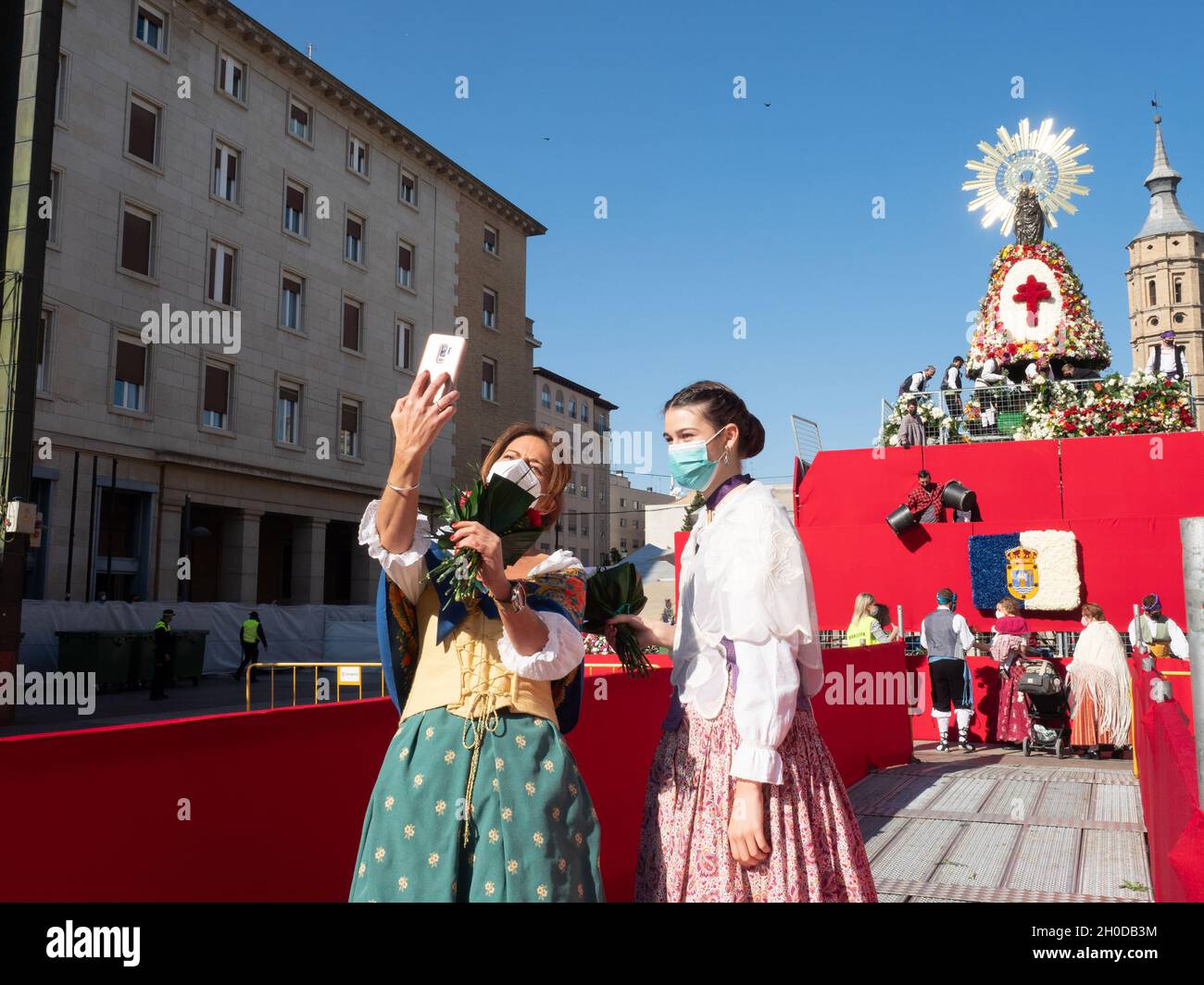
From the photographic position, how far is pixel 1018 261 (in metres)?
19.3

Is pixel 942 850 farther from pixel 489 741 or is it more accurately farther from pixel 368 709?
pixel 489 741

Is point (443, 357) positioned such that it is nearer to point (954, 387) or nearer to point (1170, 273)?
point (954, 387)

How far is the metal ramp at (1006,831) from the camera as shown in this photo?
20.1 feet

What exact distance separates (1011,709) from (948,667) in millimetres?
1020

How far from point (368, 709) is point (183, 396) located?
25475 mm

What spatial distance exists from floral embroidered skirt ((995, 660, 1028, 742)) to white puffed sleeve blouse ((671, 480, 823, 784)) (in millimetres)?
10482

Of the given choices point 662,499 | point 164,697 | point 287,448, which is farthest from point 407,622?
point 662,499

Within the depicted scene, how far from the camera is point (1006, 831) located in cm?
773

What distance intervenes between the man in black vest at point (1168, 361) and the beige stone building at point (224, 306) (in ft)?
72.3

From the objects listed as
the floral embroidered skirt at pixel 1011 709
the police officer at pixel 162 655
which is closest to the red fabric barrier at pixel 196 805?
the floral embroidered skirt at pixel 1011 709

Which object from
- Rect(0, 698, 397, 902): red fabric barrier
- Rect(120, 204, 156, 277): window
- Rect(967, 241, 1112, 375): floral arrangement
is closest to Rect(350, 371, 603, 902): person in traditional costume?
Rect(0, 698, 397, 902): red fabric barrier

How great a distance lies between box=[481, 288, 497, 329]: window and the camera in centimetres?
3955

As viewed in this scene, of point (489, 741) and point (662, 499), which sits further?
point (662, 499)

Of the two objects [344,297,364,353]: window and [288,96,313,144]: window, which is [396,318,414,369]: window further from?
[288,96,313,144]: window
